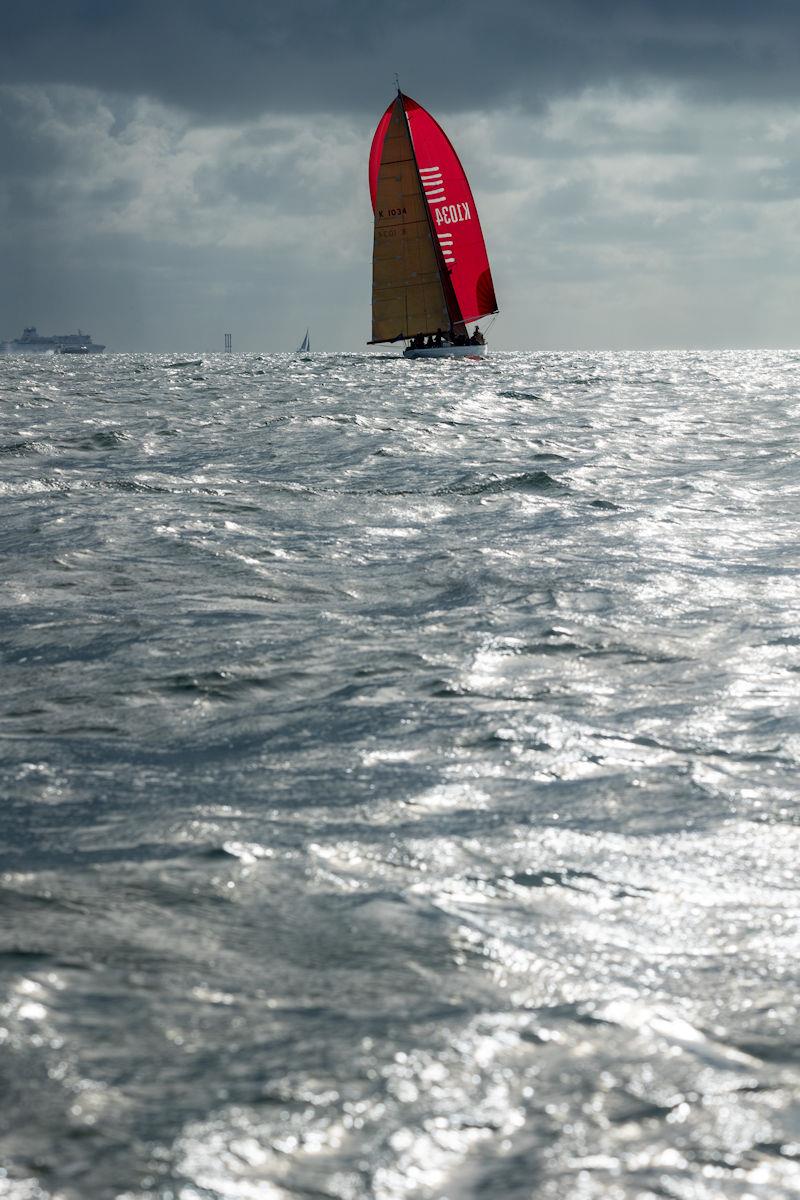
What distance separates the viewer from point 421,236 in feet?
141

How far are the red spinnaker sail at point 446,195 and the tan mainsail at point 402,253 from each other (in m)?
0.36

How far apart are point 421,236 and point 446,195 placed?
1.70 m

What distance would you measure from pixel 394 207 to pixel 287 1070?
141ft

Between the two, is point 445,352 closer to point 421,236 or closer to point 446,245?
point 446,245

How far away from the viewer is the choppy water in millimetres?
1779

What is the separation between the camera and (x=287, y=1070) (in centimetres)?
194

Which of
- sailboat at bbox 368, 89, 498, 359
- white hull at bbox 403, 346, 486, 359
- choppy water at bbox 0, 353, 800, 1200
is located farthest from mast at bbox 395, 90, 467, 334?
choppy water at bbox 0, 353, 800, 1200

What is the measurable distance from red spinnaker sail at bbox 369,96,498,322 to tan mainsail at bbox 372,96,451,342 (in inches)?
14.2

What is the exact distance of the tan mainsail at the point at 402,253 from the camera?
4219 centimetres

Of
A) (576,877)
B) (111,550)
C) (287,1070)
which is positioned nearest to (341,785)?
(576,877)

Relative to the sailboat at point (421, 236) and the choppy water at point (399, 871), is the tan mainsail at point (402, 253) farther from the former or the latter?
the choppy water at point (399, 871)

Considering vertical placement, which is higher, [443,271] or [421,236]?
[421,236]

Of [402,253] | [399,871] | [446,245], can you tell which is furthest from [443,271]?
[399,871]

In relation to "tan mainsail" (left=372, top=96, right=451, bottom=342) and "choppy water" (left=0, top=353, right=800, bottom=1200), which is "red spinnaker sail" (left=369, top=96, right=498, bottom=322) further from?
"choppy water" (left=0, top=353, right=800, bottom=1200)
